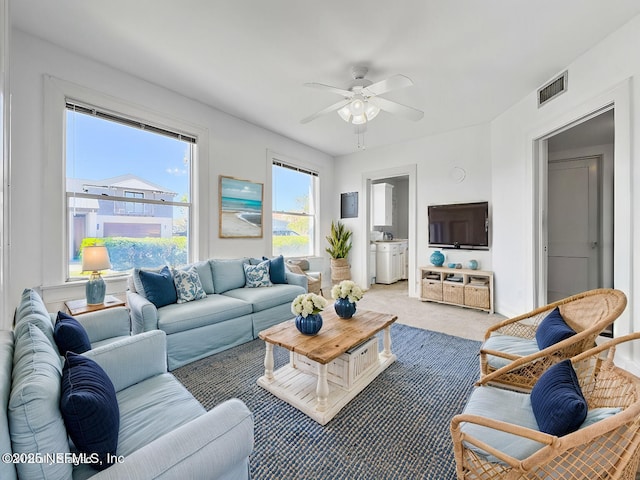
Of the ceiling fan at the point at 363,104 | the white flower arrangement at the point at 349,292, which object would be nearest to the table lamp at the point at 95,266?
the white flower arrangement at the point at 349,292

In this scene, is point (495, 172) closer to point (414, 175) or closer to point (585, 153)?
point (414, 175)

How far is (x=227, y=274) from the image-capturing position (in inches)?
136

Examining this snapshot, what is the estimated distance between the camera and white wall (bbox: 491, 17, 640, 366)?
212 cm

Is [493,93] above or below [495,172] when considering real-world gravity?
above

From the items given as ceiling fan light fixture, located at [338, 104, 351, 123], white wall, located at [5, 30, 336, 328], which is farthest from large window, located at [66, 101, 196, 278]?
ceiling fan light fixture, located at [338, 104, 351, 123]

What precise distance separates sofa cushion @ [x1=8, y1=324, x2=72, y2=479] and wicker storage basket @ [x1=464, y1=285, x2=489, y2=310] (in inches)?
174

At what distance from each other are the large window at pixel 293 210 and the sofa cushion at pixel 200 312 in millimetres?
1993

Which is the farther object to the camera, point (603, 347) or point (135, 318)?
point (135, 318)

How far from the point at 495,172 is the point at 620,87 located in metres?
1.90

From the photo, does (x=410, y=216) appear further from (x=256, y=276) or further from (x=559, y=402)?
(x=559, y=402)

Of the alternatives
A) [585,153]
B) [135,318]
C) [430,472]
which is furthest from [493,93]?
[135,318]

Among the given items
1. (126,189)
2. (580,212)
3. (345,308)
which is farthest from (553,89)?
(126,189)

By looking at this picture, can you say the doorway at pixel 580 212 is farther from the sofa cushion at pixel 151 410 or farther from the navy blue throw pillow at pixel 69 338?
the navy blue throw pillow at pixel 69 338

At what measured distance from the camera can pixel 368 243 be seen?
5.72 m
